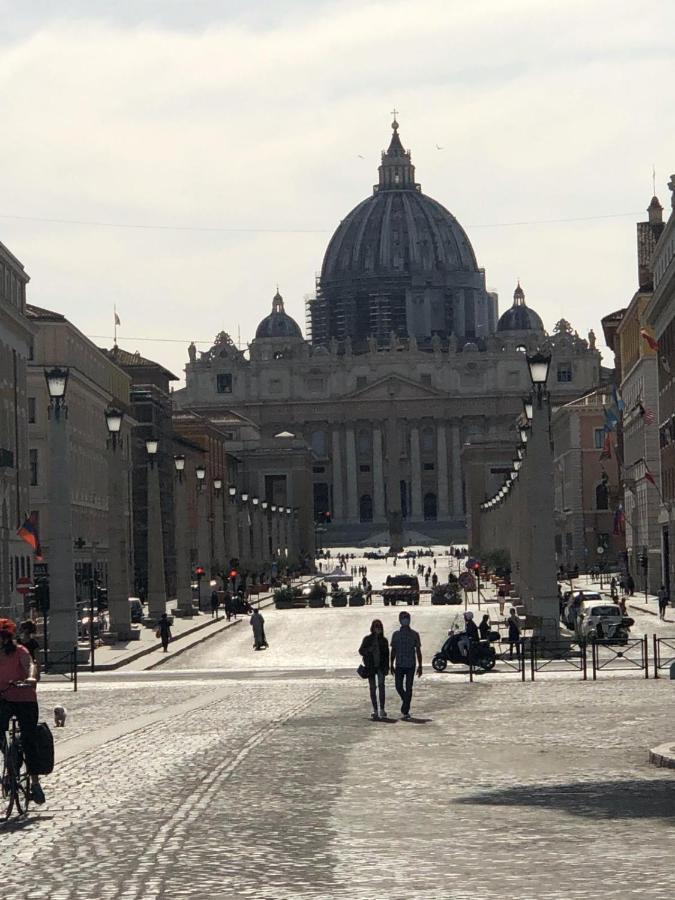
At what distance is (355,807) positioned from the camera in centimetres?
1933

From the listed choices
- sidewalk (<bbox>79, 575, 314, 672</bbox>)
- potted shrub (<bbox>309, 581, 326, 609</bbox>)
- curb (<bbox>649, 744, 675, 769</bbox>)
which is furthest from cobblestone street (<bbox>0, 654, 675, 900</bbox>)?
potted shrub (<bbox>309, 581, 326, 609</bbox>)

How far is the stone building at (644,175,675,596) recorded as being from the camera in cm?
8150

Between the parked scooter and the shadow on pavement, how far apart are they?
22.4 metres

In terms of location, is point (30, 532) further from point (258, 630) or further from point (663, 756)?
point (663, 756)

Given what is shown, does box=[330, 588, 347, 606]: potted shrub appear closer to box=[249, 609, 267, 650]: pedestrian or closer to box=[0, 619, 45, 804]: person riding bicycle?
box=[249, 609, 267, 650]: pedestrian

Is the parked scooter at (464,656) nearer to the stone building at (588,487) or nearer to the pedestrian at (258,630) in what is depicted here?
the pedestrian at (258,630)

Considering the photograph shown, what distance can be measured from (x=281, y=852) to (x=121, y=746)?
10562 millimetres

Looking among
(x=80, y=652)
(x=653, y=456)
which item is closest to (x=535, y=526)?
(x=80, y=652)

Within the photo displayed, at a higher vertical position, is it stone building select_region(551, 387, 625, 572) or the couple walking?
stone building select_region(551, 387, 625, 572)

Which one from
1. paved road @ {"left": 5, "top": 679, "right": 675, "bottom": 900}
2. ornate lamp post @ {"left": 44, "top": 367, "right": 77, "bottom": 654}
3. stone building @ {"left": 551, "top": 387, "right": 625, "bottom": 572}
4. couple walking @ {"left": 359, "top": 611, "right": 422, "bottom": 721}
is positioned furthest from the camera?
stone building @ {"left": 551, "top": 387, "right": 625, "bottom": 572}

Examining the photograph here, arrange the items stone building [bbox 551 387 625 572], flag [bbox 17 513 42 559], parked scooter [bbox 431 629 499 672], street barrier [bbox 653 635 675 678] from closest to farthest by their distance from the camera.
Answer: street barrier [bbox 653 635 675 678], parked scooter [bbox 431 629 499 672], flag [bbox 17 513 42 559], stone building [bbox 551 387 625 572]

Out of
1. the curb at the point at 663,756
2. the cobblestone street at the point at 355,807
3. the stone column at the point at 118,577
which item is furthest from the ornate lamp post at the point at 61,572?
the curb at the point at 663,756

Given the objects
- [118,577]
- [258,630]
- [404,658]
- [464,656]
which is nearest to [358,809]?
[404,658]

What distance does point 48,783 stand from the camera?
22.0m
